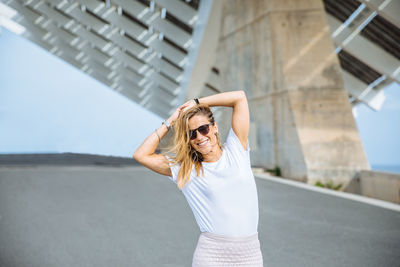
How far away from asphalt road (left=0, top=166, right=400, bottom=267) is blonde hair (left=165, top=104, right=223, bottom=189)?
2.27 m

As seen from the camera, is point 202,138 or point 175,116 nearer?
point 202,138

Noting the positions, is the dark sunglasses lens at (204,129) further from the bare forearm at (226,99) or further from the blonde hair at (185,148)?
the bare forearm at (226,99)

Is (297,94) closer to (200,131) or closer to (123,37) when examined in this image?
(200,131)

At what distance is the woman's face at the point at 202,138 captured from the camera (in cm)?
168

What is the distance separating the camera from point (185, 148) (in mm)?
1683

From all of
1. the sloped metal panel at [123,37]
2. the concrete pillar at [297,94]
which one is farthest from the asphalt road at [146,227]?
the sloped metal panel at [123,37]

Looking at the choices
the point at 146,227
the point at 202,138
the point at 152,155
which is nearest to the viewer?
the point at 202,138

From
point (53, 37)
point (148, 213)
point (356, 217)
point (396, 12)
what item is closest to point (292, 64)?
point (396, 12)

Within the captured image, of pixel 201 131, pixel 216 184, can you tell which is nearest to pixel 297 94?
pixel 201 131

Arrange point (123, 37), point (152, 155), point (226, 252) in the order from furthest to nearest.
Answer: point (123, 37) < point (152, 155) < point (226, 252)

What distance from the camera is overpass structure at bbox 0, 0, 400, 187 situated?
33.7ft

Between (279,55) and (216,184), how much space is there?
10.1 meters

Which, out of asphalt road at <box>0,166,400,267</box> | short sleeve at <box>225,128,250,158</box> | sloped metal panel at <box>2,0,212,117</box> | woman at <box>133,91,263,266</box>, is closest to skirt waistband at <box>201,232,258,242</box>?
woman at <box>133,91,263,266</box>

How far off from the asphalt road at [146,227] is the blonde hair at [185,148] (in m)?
2.27
